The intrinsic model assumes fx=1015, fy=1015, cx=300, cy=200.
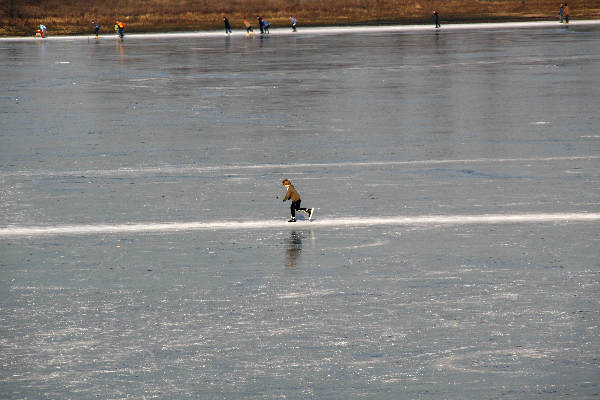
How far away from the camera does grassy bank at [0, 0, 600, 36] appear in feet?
294

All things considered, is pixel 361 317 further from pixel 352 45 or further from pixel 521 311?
pixel 352 45

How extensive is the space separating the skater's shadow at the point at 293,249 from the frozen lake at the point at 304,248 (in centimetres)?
4

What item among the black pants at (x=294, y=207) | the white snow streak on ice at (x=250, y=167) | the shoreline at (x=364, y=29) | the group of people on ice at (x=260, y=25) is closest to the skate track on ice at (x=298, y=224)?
the black pants at (x=294, y=207)

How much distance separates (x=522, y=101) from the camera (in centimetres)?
2759

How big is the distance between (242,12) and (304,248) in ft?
310

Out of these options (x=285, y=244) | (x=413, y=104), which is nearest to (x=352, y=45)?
(x=413, y=104)

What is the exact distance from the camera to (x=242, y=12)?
4112 inches

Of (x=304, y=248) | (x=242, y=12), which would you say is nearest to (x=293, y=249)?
(x=304, y=248)

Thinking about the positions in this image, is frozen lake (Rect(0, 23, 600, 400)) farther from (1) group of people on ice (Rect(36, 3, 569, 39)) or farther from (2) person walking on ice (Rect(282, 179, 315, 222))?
(1) group of people on ice (Rect(36, 3, 569, 39))

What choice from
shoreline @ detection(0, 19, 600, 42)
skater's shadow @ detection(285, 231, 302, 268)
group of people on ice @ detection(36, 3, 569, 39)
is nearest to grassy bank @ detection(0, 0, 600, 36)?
shoreline @ detection(0, 19, 600, 42)

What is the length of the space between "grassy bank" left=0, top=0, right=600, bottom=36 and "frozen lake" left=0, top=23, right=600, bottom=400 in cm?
6219

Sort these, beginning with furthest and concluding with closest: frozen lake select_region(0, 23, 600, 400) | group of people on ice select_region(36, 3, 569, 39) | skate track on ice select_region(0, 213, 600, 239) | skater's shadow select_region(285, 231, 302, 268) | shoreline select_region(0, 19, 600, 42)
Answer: shoreline select_region(0, 19, 600, 42), group of people on ice select_region(36, 3, 569, 39), skate track on ice select_region(0, 213, 600, 239), skater's shadow select_region(285, 231, 302, 268), frozen lake select_region(0, 23, 600, 400)

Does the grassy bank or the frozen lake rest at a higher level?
the grassy bank

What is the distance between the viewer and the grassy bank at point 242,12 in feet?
294
